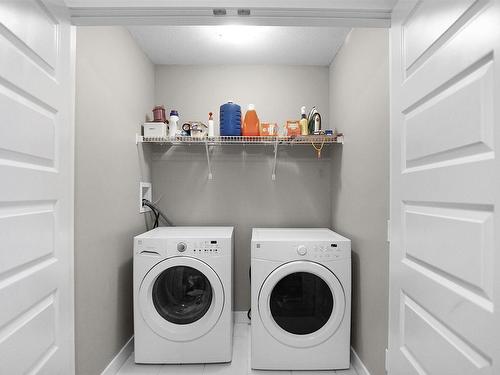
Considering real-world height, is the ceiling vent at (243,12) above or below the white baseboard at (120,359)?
above

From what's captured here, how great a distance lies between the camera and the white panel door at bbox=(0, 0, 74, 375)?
0.81m

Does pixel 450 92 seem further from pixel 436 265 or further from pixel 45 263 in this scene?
pixel 45 263

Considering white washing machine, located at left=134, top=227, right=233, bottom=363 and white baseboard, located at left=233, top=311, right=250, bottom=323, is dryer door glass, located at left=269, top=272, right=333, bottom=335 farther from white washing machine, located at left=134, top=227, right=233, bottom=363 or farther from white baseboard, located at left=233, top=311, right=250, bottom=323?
white baseboard, located at left=233, top=311, right=250, bottom=323

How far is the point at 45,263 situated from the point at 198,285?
1.19 meters

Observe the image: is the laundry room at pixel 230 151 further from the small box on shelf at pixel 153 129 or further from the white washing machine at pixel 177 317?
the white washing machine at pixel 177 317

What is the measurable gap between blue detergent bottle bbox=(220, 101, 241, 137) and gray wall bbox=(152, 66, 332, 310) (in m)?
0.31

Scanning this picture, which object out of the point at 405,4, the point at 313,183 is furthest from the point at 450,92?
the point at 313,183

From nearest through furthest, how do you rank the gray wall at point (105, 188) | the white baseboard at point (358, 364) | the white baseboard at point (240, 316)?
the gray wall at point (105, 188), the white baseboard at point (358, 364), the white baseboard at point (240, 316)

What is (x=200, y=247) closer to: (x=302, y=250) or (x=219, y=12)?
(x=302, y=250)

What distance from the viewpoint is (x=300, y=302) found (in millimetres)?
1957

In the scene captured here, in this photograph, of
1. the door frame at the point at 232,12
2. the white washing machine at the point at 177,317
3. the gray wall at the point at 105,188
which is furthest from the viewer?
the white washing machine at the point at 177,317

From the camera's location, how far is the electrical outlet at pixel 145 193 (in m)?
2.34

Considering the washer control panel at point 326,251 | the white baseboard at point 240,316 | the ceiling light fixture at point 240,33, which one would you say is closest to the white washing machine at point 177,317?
the washer control panel at point 326,251

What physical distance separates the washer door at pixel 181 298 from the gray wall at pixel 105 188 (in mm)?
256
